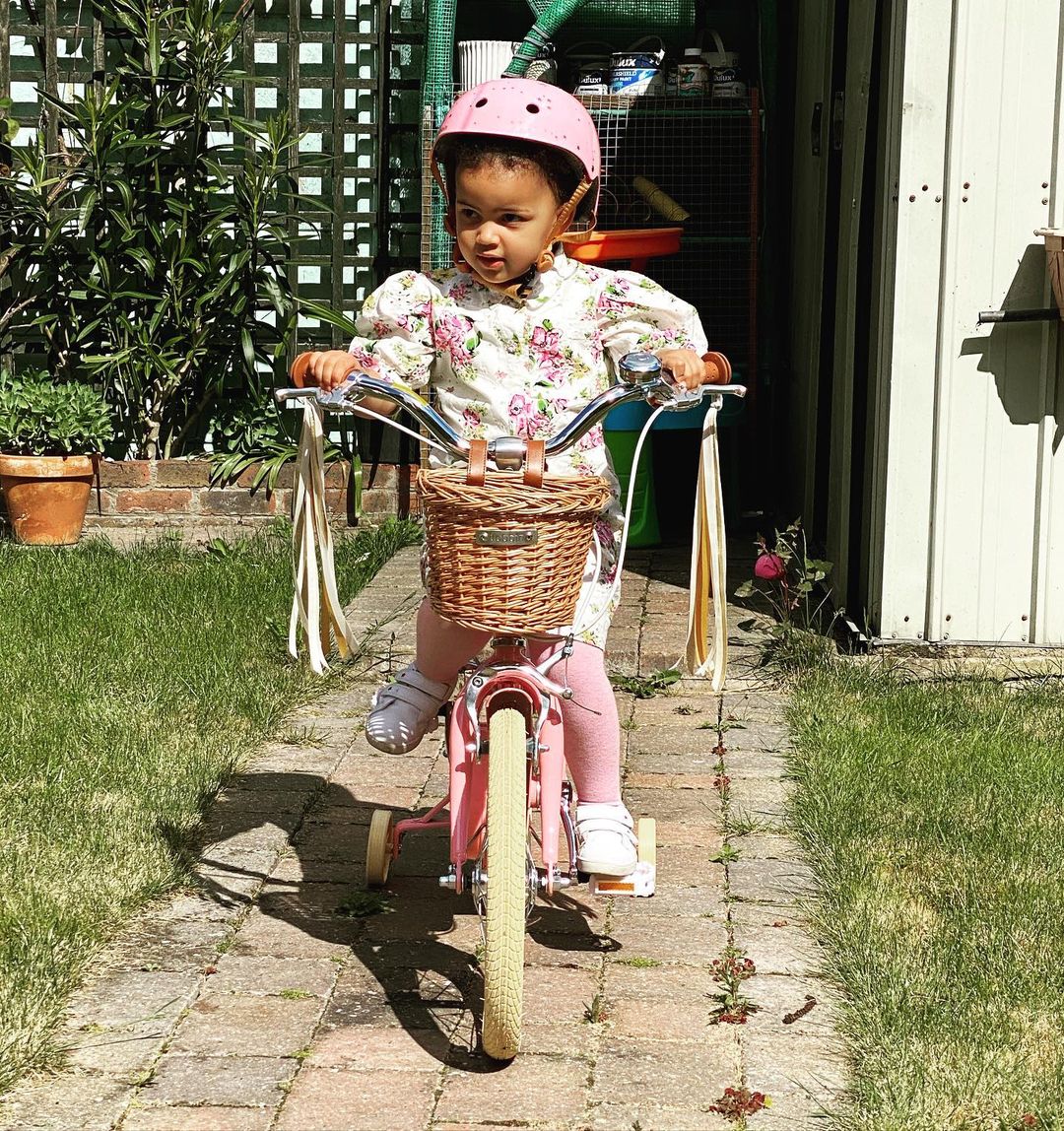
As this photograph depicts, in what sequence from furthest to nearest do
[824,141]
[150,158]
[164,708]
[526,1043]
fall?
[150,158] → [824,141] → [164,708] → [526,1043]

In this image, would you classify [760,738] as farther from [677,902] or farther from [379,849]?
[379,849]

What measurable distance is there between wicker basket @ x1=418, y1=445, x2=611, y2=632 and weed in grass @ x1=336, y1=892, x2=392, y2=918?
0.93 meters

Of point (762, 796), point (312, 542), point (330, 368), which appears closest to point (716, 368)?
point (330, 368)

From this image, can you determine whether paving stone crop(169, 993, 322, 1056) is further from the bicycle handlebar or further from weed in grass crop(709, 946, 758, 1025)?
the bicycle handlebar

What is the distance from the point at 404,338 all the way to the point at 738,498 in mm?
4411

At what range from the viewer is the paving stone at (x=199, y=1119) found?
2602 mm

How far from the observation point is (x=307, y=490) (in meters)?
3.16

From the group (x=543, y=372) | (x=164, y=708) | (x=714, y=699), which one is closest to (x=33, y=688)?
(x=164, y=708)

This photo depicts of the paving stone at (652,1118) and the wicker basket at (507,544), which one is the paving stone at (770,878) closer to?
the paving stone at (652,1118)

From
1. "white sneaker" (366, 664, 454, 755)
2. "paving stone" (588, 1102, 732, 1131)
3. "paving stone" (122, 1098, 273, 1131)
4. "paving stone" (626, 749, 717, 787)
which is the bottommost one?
"paving stone" (626, 749, 717, 787)

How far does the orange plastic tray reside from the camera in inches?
262

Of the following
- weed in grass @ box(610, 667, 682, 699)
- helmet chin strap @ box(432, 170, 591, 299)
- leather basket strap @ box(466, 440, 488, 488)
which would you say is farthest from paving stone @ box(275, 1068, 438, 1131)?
weed in grass @ box(610, 667, 682, 699)

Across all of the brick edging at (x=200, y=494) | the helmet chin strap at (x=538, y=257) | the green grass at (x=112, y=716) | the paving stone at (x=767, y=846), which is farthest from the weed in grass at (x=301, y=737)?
the brick edging at (x=200, y=494)

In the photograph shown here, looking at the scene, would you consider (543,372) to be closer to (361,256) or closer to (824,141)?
(824,141)
